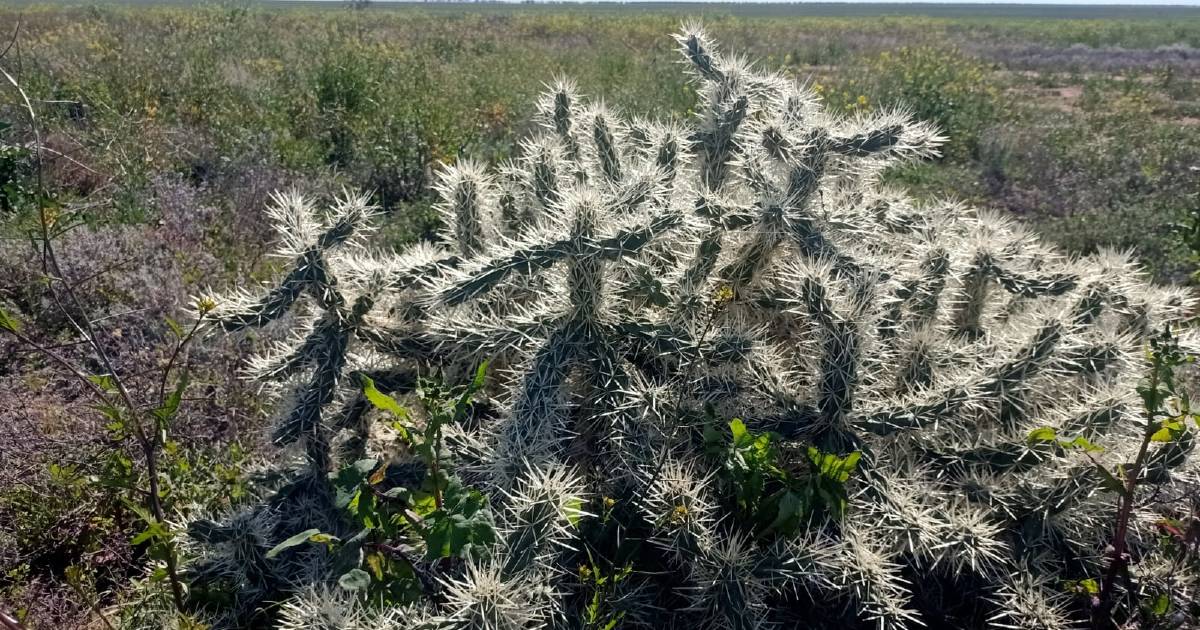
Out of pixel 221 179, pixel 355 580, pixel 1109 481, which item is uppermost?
pixel 1109 481

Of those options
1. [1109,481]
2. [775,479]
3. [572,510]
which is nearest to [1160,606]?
[1109,481]

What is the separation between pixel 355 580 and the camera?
5.66ft

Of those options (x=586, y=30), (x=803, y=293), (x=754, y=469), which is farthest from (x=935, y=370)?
(x=586, y=30)

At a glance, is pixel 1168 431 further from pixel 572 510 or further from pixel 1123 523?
pixel 572 510

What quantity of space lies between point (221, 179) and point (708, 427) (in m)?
4.36

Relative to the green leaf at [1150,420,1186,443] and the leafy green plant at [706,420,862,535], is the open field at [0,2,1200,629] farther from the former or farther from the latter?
the green leaf at [1150,420,1186,443]

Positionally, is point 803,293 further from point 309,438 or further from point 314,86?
point 314,86

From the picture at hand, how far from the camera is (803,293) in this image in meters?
2.20

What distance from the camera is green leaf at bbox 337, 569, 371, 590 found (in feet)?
5.57

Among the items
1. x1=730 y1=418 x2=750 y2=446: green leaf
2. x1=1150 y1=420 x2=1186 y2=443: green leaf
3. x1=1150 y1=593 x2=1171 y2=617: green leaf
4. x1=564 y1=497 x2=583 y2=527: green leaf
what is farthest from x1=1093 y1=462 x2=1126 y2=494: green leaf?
x1=564 y1=497 x2=583 y2=527: green leaf

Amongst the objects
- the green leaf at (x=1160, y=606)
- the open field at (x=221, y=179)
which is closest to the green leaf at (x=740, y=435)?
the green leaf at (x=1160, y=606)

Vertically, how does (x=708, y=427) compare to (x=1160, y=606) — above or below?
→ above

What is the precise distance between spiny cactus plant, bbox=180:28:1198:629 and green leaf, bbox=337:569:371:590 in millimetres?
99

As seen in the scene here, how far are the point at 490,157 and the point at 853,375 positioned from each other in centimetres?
433
